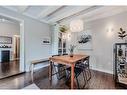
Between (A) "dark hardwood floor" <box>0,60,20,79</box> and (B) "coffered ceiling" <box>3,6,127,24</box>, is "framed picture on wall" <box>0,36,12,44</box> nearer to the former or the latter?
(A) "dark hardwood floor" <box>0,60,20,79</box>

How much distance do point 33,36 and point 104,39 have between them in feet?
9.69

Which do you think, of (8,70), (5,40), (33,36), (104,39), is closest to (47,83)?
(8,70)

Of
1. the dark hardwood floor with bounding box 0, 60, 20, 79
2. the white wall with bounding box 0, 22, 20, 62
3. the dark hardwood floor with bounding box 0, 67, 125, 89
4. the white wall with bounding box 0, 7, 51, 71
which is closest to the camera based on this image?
the dark hardwood floor with bounding box 0, 67, 125, 89

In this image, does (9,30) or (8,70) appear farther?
(9,30)

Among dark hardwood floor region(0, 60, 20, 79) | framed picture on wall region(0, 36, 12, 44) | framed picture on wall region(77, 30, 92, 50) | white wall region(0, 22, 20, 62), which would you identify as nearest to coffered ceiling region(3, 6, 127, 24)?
framed picture on wall region(77, 30, 92, 50)

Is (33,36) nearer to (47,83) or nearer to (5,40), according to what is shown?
(47,83)

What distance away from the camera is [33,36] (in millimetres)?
4875

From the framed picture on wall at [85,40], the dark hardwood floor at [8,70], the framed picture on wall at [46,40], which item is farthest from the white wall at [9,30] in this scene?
the framed picture on wall at [85,40]

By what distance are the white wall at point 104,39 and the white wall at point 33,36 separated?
6.96ft

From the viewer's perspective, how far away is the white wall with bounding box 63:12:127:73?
4.20 metres

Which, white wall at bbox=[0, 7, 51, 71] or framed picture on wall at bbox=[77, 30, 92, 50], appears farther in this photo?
framed picture on wall at bbox=[77, 30, 92, 50]

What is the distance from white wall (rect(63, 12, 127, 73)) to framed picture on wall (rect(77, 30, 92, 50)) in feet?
0.65
